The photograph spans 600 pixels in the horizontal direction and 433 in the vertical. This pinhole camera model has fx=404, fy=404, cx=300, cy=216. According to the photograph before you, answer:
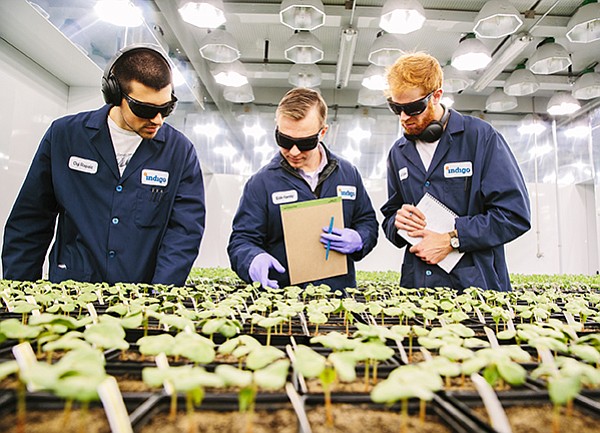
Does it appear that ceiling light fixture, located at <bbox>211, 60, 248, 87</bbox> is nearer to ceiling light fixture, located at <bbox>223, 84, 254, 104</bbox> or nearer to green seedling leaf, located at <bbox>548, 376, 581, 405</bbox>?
ceiling light fixture, located at <bbox>223, 84, 254, 104</bbox>

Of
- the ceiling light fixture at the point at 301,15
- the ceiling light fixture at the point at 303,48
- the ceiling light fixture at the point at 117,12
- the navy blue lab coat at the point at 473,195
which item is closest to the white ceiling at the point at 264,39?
the ceiling light fixture at the point at 117,12

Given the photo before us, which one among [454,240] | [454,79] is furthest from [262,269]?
[454,79]

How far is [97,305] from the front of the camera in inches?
44.7

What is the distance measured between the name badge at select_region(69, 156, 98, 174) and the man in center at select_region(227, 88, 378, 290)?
1.89 ft

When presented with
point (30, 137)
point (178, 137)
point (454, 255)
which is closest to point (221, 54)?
point (30, 137)

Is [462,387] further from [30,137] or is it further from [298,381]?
[30,137]

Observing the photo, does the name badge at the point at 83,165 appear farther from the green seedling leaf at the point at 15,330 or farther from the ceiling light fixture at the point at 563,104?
the ceiling light fixture at the point at 563,104

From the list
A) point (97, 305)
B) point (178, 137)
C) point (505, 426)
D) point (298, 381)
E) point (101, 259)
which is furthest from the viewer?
point (178, 137)

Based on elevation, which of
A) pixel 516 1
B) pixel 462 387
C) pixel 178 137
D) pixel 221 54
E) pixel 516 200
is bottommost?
pixel 462 387

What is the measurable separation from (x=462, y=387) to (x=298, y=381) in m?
0.23

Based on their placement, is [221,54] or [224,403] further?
[221,54]

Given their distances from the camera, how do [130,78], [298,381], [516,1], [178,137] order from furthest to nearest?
[516,1]
[178,137]
[130,78]
[298,381]

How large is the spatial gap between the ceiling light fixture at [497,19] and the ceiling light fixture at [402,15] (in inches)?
18.8

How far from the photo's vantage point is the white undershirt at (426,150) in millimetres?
1711
